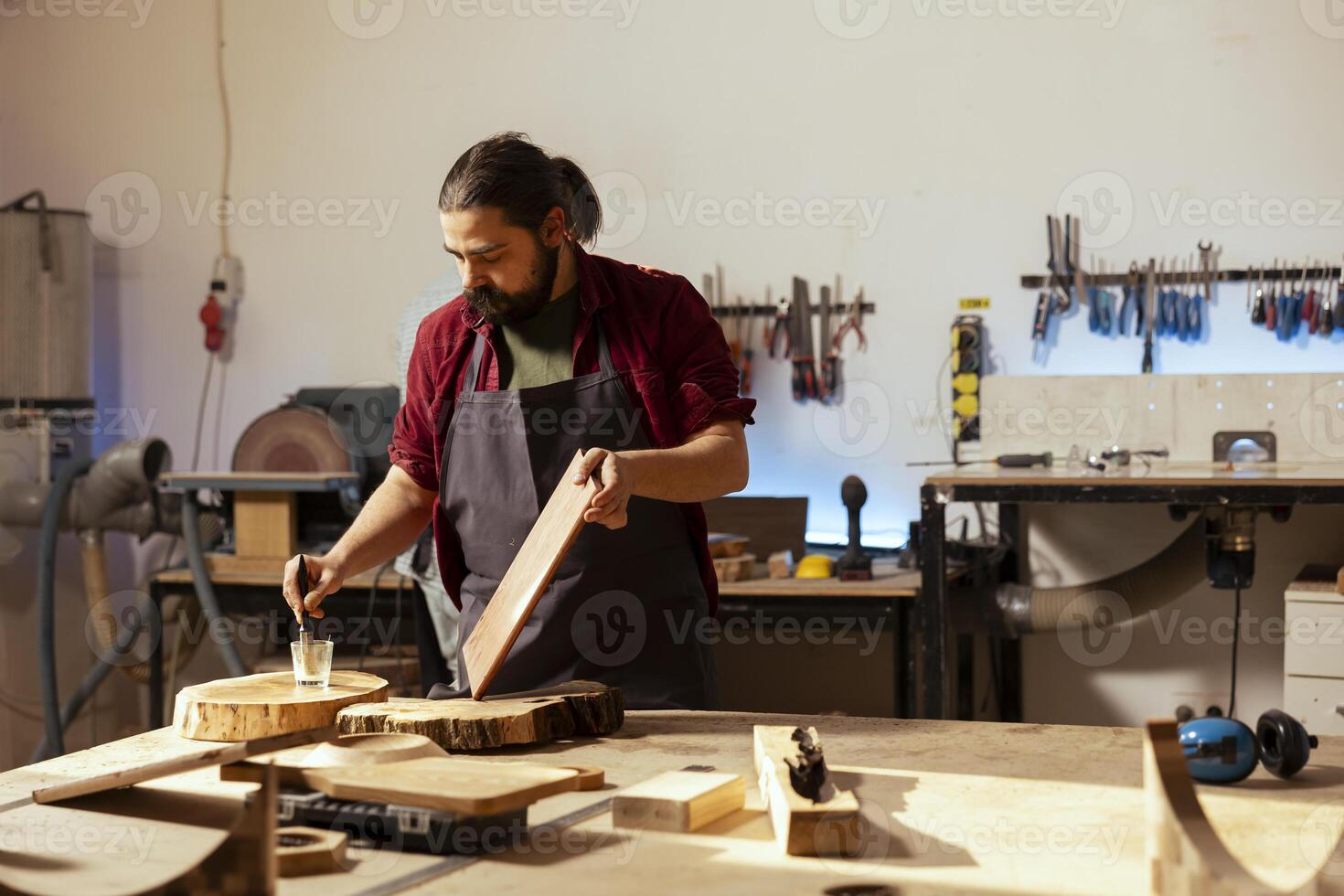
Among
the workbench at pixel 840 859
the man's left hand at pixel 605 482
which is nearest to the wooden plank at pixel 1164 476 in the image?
the workbench at pixel 840 859

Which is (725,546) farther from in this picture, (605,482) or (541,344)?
(605,482)

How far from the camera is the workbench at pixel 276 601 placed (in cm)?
369

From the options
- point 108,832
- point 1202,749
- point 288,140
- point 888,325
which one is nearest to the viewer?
point 108,832

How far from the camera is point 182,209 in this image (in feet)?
15.2

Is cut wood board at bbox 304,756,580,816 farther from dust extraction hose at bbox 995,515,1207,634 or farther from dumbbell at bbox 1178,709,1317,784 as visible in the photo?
dust extraction hose at bbox 995,515,1207,634

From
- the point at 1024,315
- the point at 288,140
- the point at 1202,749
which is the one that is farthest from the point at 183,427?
the point at 1202,749

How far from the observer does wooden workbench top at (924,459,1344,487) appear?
2.90 meters

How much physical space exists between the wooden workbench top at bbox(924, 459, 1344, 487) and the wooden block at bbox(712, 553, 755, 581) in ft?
2.03

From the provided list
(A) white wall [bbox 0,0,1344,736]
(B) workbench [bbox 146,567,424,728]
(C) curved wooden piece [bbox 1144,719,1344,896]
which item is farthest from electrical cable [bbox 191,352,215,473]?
(C) curved wooden piece [bbox 1144,719,1344,896]

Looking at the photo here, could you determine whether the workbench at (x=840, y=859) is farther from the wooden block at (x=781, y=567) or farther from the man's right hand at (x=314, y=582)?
the wooden block at (x=781, y=567)

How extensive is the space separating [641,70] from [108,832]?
3385 mm

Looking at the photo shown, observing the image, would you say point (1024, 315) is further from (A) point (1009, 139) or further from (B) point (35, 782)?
(B) point (35, 782)

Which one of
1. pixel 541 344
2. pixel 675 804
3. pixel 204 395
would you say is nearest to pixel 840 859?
pixel 675 804

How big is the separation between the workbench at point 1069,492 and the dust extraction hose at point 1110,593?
27cm
